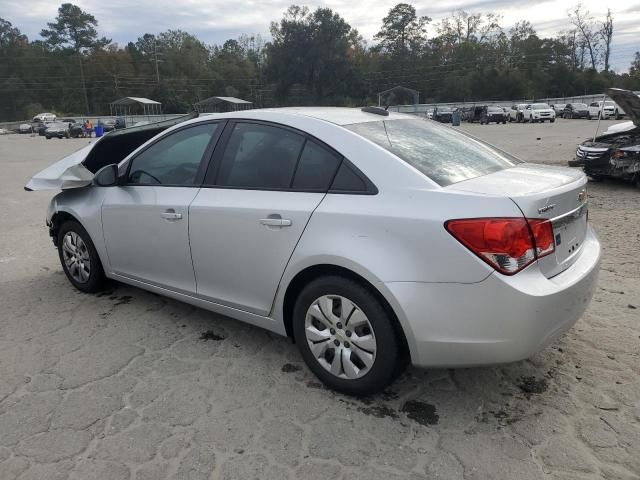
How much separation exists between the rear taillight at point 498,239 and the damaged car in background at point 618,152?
8166 millimetres

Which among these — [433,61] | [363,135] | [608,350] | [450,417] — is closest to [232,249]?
[363,135]

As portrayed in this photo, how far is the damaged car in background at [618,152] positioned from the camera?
941 centimetres

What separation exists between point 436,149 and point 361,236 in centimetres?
86

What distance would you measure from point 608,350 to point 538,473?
1435mm

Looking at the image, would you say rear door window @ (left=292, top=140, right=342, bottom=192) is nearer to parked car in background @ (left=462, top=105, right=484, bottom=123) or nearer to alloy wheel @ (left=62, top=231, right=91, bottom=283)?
alloy wheel @ (left=62, top=231, right=91, bottom=283)

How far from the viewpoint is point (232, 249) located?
324 cm

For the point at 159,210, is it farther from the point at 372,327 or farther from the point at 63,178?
the point at 372,327

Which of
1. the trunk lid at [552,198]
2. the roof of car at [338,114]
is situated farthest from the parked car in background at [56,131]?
the trunk lid at [552,198]

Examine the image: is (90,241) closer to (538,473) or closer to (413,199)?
(413,199)

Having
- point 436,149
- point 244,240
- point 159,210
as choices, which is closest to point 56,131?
point 159,210

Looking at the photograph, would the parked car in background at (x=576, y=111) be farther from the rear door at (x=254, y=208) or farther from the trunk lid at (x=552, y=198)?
the rear door at (x=254, y=208)

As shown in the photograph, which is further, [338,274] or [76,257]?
[76,257]

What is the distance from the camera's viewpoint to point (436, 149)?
313 cm

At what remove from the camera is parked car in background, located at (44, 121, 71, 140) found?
45.4m
